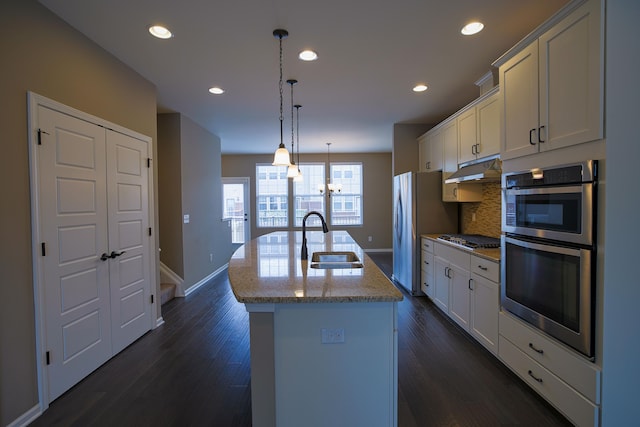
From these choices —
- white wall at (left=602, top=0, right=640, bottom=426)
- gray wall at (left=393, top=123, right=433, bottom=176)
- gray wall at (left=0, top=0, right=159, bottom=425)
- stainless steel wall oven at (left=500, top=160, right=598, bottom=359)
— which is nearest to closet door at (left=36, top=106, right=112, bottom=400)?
gray wall at (left=0, top=0, right=159, bottom=425)

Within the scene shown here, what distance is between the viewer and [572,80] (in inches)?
67.9

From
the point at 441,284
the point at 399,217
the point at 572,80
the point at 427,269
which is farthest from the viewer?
the point at 399,217

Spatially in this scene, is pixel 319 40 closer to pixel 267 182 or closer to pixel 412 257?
pixel 412 257

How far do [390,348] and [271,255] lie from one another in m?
1.32

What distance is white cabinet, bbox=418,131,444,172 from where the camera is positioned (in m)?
4.35

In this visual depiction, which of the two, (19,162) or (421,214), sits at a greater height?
(19,162)

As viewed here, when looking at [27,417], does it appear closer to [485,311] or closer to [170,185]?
[170,185]

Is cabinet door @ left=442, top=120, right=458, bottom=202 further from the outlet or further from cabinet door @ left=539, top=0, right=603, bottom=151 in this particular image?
the outlet

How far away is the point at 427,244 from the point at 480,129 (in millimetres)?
1606

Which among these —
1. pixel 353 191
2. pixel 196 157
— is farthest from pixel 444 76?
pixel 353 191

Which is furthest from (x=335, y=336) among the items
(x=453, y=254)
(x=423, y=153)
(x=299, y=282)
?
(x=423, y=153)

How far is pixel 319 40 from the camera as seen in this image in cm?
254

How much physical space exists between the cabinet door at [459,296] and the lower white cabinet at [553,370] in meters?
0.63

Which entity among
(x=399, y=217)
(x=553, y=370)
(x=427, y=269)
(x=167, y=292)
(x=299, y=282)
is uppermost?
(x=399, y=217)
